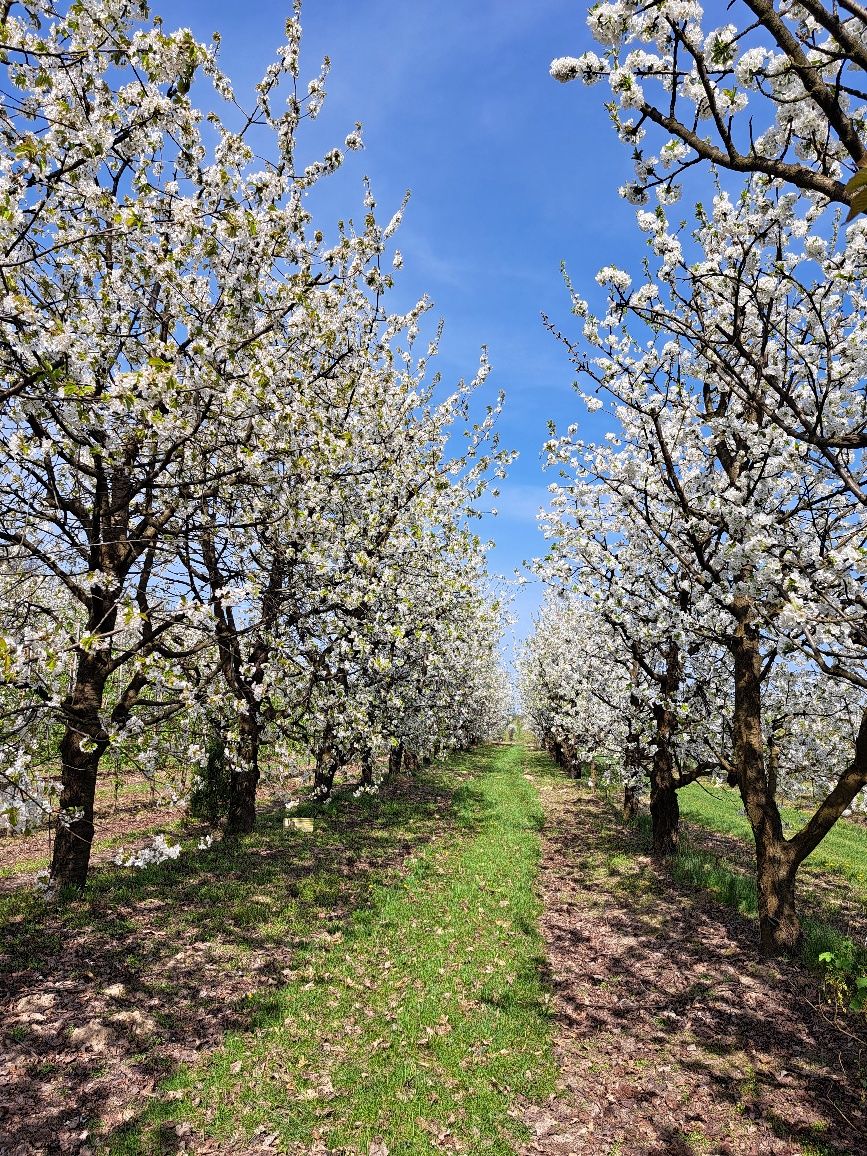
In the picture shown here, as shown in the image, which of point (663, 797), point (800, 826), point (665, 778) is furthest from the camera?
point (800, 826)

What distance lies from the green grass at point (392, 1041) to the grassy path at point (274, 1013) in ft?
0.08

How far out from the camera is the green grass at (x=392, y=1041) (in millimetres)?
6008

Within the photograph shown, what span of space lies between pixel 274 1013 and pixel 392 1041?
1.57 metres

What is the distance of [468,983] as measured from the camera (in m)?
8.95

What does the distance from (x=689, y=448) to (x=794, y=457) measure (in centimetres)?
→ 398

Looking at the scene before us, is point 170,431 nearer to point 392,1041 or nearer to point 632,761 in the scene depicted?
point 392,1041

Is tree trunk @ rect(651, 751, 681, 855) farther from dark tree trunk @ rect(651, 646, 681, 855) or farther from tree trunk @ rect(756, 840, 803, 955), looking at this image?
tree trunk @ rect(756, 840, 803, 955)

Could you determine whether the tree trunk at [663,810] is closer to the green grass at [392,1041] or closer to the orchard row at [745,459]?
the orchard row at [745,459]

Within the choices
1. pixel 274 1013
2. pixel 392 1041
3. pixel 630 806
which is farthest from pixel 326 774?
pixel 392 1041

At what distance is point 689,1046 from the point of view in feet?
24.6

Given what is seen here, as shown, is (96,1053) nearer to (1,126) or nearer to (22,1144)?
(22,1144)

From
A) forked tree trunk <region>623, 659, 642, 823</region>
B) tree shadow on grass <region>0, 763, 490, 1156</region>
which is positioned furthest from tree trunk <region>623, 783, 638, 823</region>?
tree shadow on grass <region>0, 763, 490, 1156</region>

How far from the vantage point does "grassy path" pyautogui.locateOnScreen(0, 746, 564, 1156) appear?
591 centimetres

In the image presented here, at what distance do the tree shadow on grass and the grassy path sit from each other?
27 millimetres
